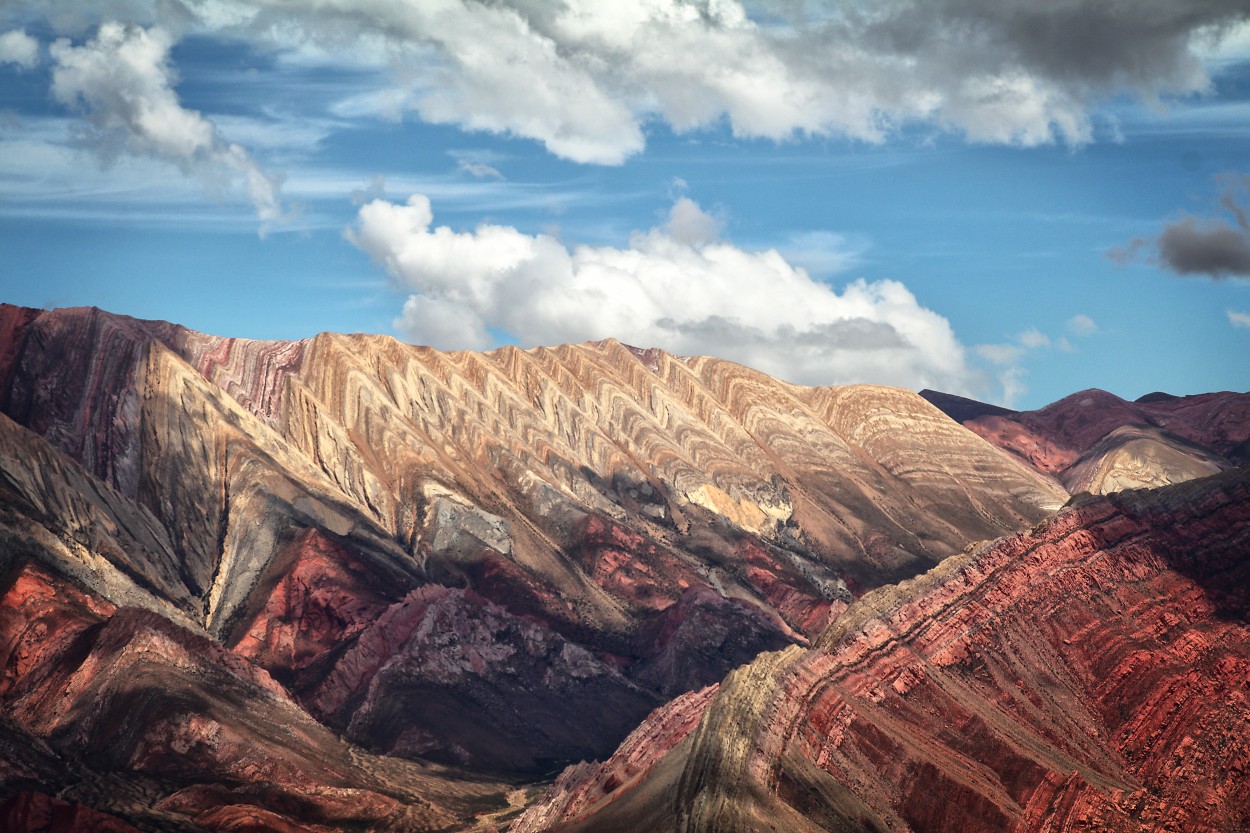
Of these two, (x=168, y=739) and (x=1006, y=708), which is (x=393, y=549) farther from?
(x=1006, y=708)

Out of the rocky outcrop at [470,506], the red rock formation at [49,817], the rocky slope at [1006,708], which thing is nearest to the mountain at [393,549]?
the red rock formation at [49,817]

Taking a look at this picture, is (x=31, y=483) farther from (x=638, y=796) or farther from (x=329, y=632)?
(x=638, y=796)

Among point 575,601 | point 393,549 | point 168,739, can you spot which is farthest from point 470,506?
point 168,739

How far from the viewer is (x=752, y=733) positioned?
46.8 metres

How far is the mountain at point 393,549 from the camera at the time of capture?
238 ft

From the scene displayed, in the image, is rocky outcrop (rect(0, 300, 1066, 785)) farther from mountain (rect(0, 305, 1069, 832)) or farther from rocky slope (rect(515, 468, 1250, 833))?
rocky slope (rect(515, 468, 1250, 833))

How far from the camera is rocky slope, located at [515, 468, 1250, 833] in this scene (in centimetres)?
4562

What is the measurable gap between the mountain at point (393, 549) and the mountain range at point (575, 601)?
0.34 metres

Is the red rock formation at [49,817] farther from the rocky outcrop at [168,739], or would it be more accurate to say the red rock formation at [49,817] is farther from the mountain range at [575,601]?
the rocky outcrop at [168,739]

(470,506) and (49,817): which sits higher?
(470,506)

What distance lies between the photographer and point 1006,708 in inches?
2016

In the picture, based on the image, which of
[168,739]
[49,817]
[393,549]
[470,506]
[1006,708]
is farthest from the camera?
[470,506]

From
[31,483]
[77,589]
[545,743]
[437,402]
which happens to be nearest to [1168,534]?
[545,743]

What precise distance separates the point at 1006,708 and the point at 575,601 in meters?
70.8
